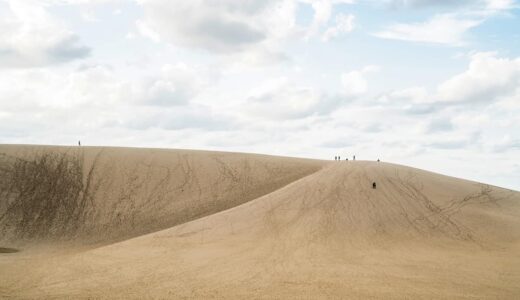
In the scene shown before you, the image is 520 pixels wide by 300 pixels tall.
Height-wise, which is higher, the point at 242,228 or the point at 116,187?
the point at 116,187

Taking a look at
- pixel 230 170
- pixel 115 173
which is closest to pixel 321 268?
pixel 230 170

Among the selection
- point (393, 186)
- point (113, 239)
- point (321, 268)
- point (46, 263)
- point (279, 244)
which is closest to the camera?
point (321, 268)

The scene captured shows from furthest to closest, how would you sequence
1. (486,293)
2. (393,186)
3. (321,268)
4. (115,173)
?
(115,173) → (393,186) → (321,268) → (486,293)

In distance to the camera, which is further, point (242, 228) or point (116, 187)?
point (116, 187)

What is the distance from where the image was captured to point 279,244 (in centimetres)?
2602

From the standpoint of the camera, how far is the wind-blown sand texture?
19031mm

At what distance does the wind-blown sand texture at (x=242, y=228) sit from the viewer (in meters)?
19.0

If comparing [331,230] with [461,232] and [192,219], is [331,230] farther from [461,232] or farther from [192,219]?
[192,219]

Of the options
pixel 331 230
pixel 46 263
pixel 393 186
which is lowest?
pixel 46 263

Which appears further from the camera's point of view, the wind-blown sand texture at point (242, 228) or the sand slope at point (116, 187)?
the sand slope at point (116, 187)

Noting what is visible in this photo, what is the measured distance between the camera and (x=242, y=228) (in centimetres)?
2880

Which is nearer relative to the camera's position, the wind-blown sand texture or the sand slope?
the wind-blown sand texture

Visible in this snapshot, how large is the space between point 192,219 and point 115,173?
944cm

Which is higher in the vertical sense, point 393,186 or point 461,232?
point 393,186
